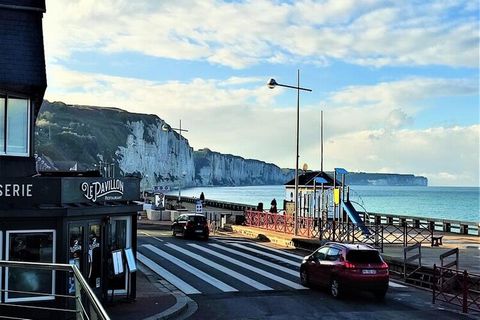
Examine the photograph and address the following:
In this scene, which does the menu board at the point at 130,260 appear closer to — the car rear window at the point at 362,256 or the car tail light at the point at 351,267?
the car tail light at the point at 351,267

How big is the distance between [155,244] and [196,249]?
3.09 metres

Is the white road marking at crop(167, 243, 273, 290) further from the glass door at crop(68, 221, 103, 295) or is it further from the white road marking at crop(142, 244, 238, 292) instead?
the glass door at crop(68, 221, 103, 295)

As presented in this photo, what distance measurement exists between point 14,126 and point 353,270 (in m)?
10.1

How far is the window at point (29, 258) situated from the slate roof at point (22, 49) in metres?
4.42

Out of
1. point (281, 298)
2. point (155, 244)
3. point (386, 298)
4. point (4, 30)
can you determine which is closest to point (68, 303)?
point (281, 298)

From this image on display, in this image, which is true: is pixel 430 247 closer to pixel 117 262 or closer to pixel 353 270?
pixel 353 270

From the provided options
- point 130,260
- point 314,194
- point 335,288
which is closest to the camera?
point 130,260

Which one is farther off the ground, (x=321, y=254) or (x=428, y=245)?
(x=321, y=254)

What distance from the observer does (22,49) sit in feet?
51.4

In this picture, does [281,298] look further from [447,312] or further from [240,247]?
[240,247]

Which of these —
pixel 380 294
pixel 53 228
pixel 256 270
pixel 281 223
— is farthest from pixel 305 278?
pixel 281 223

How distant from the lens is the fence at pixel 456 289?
15.5 metres

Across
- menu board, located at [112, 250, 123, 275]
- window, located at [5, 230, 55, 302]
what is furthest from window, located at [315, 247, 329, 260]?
window, located at [5, 230, 55, 302]

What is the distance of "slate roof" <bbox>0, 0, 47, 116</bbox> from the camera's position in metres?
15.1
